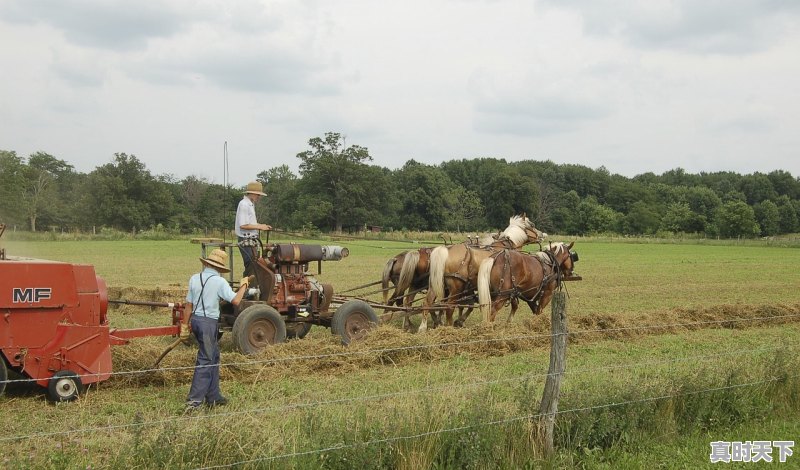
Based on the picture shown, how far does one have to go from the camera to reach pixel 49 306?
7227 millimetres

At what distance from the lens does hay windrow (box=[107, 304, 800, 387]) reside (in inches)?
330

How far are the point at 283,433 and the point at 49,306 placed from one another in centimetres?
359

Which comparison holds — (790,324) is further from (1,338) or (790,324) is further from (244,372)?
(1,338)

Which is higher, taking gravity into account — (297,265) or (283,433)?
(297,265)

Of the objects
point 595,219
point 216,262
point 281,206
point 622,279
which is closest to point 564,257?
point 216,262

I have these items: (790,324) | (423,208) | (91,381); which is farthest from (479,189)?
(91,381)

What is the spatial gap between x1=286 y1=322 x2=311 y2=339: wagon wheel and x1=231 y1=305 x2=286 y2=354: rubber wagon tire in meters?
0.96

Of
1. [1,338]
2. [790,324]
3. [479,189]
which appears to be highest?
[479,189]

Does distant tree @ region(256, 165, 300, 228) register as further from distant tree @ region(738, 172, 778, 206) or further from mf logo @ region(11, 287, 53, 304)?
distant tree @ region(738, 172, 778, 206)

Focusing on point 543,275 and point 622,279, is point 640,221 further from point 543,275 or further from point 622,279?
point 543,275

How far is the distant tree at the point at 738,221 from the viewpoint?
3585 inches

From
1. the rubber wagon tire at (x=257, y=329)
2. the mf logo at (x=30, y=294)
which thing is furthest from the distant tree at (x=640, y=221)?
the mf logo at (x=30, y=294)

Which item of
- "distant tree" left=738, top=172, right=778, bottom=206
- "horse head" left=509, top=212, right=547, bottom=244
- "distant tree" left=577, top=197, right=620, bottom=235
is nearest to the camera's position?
"horse head" left=509, top=212, right=547, bottom=244

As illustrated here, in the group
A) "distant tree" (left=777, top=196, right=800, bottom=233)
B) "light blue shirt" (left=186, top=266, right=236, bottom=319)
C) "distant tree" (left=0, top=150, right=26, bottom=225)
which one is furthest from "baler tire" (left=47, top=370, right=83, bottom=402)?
"distant tree" (left=777, top=196, right=800, bottom=233)
